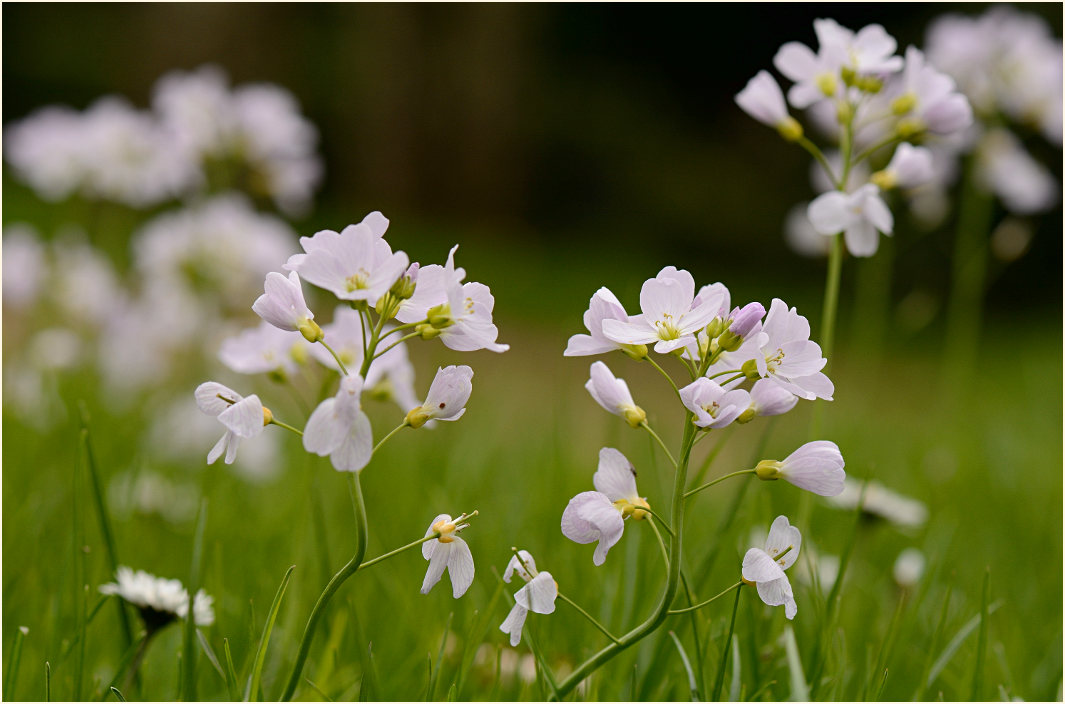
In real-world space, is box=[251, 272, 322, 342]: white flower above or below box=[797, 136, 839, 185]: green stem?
below

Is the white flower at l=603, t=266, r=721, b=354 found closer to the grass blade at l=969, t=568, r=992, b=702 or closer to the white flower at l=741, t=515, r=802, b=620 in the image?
the white flower at l=741, t=515, r=802, b=620

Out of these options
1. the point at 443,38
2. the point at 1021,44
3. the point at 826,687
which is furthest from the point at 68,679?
the point at 443,38

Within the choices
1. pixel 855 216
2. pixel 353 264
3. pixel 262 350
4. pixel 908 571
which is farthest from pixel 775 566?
pixel 908 571

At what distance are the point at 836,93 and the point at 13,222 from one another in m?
7.75

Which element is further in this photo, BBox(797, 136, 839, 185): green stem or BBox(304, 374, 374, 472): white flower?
BBox(797, 136, 839, 185): green stem

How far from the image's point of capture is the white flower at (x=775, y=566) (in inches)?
31.5

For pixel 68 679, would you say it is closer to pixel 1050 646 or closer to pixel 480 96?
pixel 1050 646

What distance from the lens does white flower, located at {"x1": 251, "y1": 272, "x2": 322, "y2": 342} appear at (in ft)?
2.67

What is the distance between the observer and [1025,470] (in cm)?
289

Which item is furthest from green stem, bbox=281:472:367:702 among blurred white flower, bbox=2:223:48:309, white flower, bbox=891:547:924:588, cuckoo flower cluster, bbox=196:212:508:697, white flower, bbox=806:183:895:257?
blurred white flower, bbox=2:223:48:309

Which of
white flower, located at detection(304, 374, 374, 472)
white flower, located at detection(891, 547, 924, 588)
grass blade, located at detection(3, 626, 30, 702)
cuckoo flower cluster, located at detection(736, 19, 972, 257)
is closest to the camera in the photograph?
white flower, located at detection(304, 374, 374, 472)

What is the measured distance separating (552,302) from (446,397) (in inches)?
305

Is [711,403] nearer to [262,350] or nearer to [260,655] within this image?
[260,655]

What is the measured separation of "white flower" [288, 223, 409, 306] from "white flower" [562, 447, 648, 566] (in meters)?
0.24
